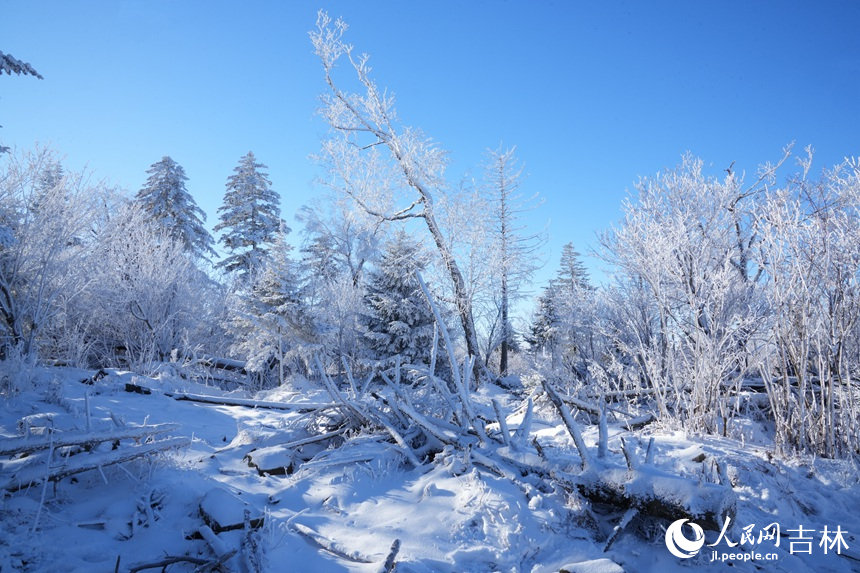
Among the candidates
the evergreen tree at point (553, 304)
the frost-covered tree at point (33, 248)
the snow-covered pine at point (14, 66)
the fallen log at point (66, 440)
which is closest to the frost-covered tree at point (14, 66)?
the snow-covered pine at point (14, 66)

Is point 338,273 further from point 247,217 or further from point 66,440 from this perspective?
point 66,440

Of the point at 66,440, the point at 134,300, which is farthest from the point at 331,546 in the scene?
the point at 134,300

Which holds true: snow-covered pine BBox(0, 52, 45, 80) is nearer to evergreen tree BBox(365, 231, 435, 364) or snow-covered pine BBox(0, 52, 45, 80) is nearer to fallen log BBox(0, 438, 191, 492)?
fallen log BBox(0, 438, 191, 492)

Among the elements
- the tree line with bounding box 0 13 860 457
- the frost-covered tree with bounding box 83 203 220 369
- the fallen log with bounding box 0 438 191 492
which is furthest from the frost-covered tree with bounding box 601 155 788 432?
the frost-covered tree with bounding box 83 203 220 369

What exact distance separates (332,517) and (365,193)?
11.9 meters

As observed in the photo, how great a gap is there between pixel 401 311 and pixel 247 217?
14448mm

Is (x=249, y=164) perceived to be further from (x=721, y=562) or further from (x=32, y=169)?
(x=721, y=562)

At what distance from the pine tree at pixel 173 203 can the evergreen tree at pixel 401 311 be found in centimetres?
1241

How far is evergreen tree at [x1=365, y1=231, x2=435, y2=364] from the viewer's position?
47.2 ft

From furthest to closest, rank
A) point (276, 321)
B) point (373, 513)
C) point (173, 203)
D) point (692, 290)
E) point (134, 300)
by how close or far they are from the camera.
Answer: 1. point (173, 203)
2. point (276, 321)
3. point (134, 300)
4. point (692, 290)
5. point (373, 513)

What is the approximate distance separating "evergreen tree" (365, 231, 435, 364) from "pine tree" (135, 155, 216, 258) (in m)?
12.4

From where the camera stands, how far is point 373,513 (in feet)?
9.52

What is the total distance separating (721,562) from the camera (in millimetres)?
2332

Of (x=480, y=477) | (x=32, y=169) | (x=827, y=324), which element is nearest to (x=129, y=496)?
(x=480, y=477)
